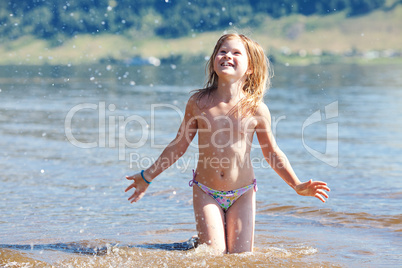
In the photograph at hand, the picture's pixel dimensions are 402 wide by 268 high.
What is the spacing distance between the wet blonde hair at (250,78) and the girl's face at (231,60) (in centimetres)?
4

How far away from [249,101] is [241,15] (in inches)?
4916

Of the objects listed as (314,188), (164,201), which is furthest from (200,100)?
(164,201)

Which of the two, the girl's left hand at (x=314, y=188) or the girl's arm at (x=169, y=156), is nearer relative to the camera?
the girl's left hand at (x=314, y=188)

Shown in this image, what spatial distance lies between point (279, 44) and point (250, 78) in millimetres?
116266

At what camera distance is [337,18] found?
5226 inches

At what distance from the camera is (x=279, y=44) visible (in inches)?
4707

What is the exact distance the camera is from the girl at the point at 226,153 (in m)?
4.89

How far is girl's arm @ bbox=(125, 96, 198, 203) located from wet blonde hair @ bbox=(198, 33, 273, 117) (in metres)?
0.20

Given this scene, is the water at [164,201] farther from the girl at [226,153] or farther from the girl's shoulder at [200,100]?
the girl's shoulder at [200,100]

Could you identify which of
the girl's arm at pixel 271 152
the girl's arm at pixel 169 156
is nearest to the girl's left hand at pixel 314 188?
the girl's arm at pixel 271 152

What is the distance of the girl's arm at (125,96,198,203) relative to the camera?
4.86m

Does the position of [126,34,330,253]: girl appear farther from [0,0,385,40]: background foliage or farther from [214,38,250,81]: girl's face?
[0,0,385,40]: background foliage

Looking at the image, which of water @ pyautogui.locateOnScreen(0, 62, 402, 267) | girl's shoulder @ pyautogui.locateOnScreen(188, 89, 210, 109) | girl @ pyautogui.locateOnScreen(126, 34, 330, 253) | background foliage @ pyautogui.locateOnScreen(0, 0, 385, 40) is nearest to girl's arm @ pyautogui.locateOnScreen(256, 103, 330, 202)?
girl @ pyautogui.locateOnScreen(126, 34, 330, 253)

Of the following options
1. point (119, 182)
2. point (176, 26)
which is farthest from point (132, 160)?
point (176, 26)
